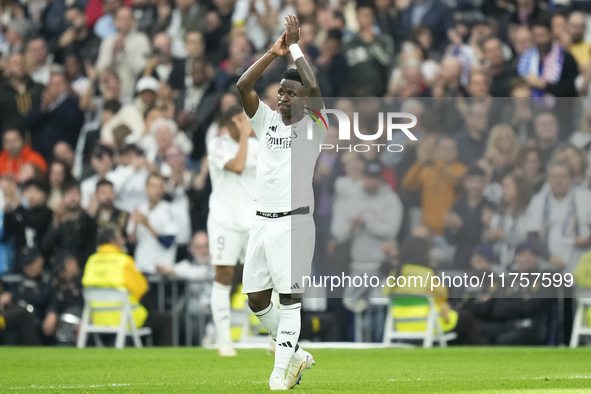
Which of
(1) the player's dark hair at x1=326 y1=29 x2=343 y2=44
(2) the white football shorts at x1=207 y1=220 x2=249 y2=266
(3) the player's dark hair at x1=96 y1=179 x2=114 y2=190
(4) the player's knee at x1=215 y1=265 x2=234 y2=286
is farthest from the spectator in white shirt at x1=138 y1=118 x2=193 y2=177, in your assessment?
(4) the player's knee at x1=215 y1=265 x2=234 y2=286

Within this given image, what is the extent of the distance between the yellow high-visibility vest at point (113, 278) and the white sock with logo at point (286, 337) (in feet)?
19.8

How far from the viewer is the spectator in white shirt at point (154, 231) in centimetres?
1469

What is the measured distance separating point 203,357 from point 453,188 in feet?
12.3

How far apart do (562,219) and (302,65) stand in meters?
5.96

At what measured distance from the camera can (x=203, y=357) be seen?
11898 mm

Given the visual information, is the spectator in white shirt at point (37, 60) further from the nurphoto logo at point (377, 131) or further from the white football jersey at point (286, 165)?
the white football jersey at point (286, 165)

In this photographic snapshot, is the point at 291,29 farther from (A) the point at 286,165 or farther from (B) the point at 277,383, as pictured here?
(B) the point at 277,383

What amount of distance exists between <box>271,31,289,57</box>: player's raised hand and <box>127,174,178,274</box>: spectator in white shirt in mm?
7011

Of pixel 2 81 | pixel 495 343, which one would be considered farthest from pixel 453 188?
pixel 2 81

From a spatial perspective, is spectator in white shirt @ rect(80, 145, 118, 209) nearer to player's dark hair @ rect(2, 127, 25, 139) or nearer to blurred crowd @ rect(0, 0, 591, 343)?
blurred crowd @ rect(0, 0, 591, 343)

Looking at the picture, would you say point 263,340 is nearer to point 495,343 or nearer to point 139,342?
point 139,342

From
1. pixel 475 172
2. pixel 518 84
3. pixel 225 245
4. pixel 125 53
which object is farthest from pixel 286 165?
pixel 125 53

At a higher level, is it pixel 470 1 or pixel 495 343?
pixel 470 1

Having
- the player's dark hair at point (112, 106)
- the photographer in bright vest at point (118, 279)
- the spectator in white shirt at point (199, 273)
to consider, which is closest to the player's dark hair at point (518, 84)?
the spectator in white shirt at point (199, 273)
